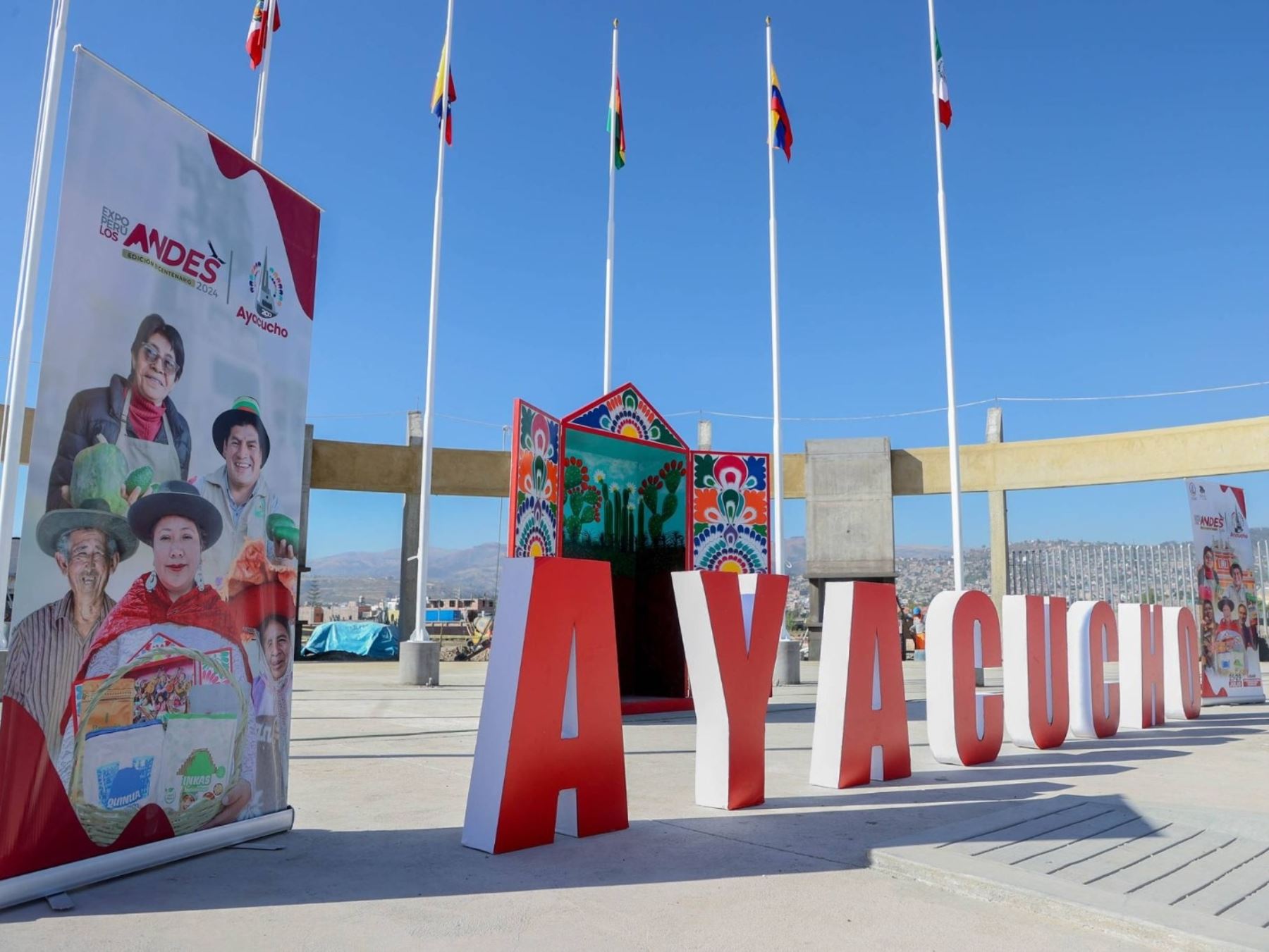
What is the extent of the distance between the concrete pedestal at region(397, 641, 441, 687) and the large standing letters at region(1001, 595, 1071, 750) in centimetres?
907

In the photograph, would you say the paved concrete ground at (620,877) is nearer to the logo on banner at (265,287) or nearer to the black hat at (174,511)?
the black hat at (174,511)

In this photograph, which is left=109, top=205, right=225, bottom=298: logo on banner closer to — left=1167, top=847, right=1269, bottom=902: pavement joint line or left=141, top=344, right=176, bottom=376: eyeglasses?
left=141, top=344, right=176, bottom=376: eyeglasses

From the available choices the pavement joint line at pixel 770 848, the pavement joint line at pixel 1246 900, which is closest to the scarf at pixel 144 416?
the pavement joint line at pixel 770 848

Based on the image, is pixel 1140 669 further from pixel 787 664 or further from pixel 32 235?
pixel 32 235

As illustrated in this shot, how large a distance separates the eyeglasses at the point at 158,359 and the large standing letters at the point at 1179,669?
A: 34.8 ft

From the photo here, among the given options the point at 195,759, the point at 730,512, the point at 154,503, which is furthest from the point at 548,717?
the point at 730,512

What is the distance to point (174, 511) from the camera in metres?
4.30

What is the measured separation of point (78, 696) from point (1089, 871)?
→ 4.30 meters

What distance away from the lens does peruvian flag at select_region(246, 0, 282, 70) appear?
34.1 feet

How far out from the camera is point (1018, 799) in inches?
230

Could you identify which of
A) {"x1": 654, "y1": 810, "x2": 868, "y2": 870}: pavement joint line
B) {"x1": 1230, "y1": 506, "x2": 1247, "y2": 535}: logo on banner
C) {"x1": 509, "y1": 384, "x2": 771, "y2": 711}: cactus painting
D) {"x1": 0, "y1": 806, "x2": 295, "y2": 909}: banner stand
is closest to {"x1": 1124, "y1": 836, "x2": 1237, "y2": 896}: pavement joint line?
{"x1": 654, "y1": 810, "x2": 868, "y2": 870}: pavement joint line

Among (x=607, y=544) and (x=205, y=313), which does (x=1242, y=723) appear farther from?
(x=205, y=313)

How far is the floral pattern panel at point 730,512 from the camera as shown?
12.4 meters

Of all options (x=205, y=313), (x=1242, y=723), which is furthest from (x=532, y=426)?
(x=1242, y=723)
